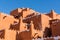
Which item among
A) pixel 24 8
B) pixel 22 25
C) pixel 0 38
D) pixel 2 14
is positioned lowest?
pixel 0 38

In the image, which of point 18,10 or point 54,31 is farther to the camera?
point 18,10

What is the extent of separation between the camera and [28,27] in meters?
39.4

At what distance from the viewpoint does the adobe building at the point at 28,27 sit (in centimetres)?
3278

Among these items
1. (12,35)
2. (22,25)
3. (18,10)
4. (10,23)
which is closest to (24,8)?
(18,10)

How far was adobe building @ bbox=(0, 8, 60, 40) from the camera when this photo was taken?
108 feet

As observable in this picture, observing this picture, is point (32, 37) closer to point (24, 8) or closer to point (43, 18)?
point (43, 18)

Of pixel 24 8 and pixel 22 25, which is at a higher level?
pixel 24 8

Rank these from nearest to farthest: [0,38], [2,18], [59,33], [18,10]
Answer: [0,38]
[59,33]
[2,18]
[18,10]

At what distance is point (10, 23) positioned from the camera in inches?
1657

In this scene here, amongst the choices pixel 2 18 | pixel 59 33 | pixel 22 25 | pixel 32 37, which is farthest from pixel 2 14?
pixel 59 33

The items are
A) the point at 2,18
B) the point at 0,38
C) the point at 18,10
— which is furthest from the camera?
the point at 18,10

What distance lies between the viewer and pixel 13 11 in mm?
51094

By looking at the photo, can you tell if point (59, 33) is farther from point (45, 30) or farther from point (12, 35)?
point (12, 35)

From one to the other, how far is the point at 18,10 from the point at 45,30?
1491 centimetres
